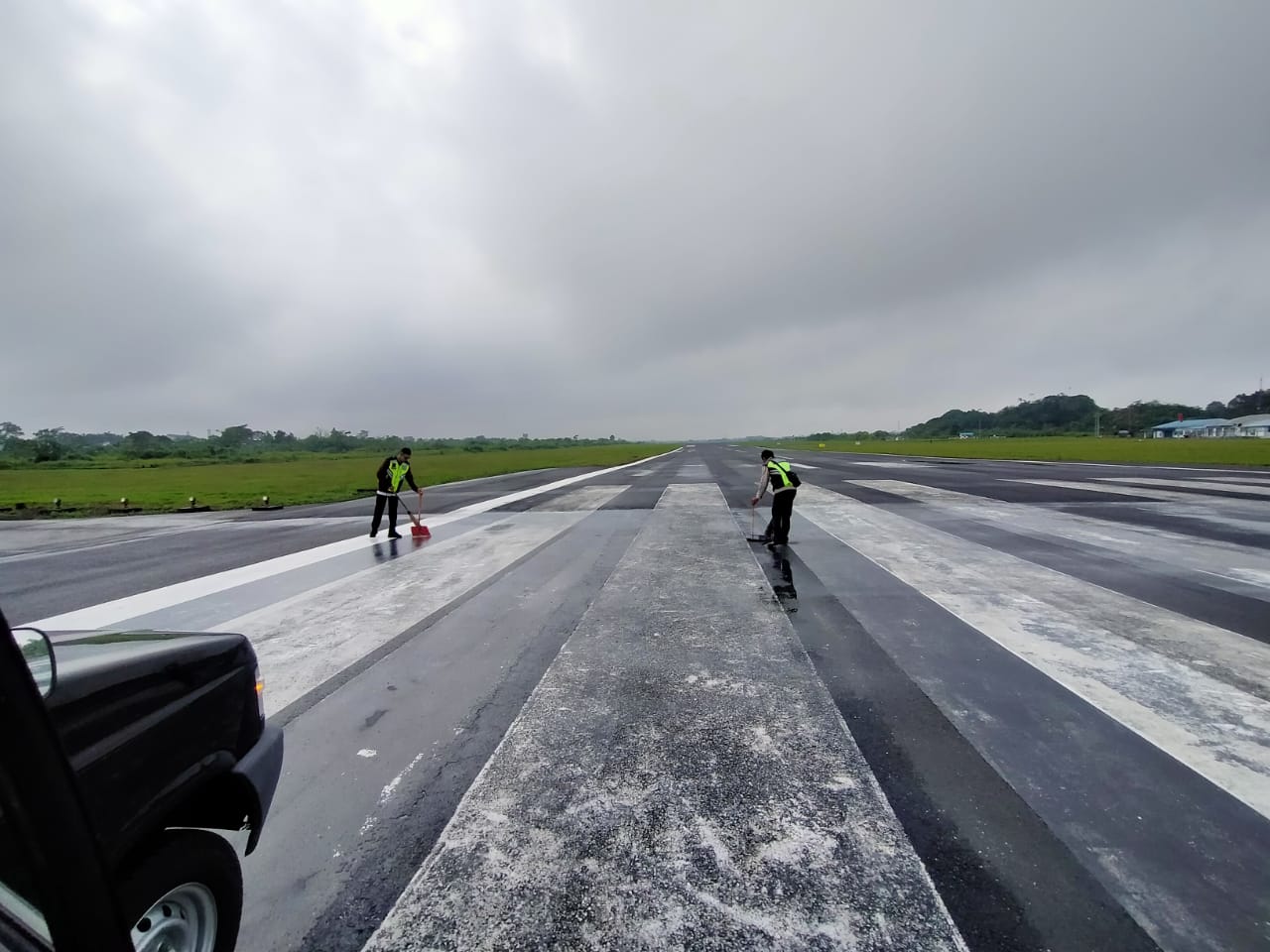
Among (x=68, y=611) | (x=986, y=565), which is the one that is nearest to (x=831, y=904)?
(x=986, y=565)

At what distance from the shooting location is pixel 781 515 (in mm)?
8258

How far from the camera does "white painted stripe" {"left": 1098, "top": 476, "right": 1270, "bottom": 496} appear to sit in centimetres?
1486

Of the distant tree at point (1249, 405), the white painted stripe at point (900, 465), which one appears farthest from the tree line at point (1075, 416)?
the white painted stripe at point (900, 465)

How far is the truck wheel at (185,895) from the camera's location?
1320mm

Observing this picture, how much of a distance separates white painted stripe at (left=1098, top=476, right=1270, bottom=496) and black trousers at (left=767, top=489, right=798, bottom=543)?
622 inches

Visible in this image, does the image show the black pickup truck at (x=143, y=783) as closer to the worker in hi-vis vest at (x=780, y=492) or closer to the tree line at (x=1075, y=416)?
the worker in hi-vis vest at (x=780, y=492)

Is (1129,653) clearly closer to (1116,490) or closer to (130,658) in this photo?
(130,658)

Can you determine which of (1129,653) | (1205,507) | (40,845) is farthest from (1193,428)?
(40,845)

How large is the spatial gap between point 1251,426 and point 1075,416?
32.6m

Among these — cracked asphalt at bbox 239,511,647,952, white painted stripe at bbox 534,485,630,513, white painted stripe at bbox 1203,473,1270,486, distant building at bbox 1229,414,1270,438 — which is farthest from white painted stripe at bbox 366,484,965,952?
distant building at bbox 1229,414,1270,438

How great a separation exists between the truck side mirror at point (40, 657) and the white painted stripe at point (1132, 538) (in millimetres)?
9384

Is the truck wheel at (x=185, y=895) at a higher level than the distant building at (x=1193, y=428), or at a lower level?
lower

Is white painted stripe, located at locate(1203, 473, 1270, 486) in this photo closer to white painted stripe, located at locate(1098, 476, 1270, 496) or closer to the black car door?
white painted stripe, located at locate(1098, 476, 1270, 496)

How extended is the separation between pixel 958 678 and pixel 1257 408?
163m
